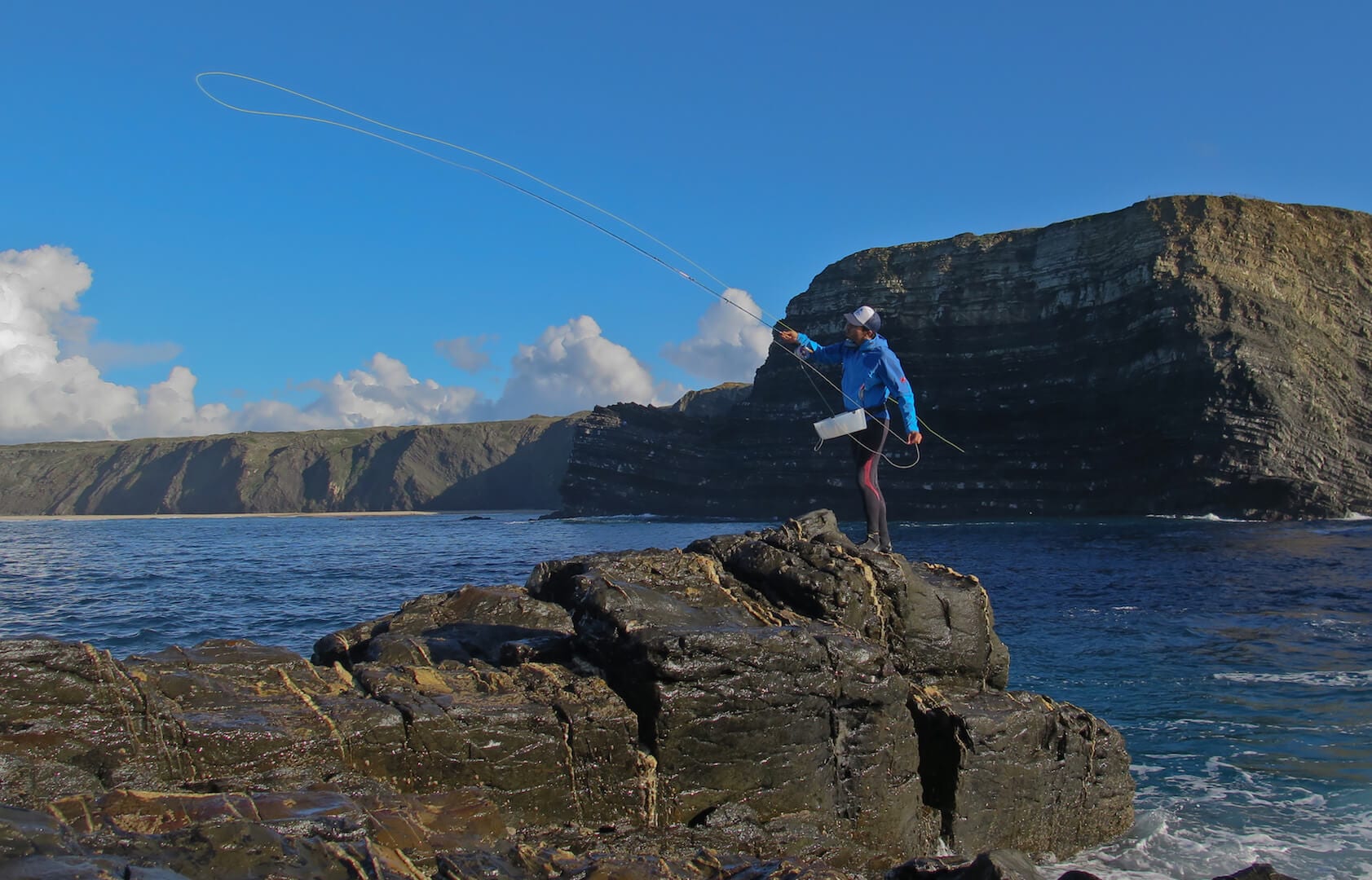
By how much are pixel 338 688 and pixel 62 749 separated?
181 centimetres

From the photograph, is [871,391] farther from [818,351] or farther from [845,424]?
Result: [818,351]

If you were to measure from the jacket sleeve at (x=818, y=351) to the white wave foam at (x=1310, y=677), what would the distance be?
7.71 m

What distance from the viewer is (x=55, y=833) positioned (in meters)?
4.29

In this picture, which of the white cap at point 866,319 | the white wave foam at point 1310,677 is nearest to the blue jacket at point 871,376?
the white cap at point 866,319

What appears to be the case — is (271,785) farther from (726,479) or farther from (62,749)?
(726,479)

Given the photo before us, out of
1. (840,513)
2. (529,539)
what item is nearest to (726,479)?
(840,513)

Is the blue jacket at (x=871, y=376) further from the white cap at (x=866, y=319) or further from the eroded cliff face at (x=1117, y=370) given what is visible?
the eroded cliff face at (x=1117, y=370)

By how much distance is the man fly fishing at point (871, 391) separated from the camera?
11.0 metres

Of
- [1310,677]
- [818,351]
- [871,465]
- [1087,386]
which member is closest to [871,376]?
[818,351]

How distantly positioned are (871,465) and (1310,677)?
784 centimetres

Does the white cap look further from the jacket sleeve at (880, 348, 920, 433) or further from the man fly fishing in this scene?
the jacket sleeve at (880, 348, 920, 433)

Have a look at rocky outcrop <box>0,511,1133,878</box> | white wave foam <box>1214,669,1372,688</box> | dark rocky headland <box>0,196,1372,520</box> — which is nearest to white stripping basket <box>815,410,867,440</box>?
rocky outcrop <box>0,511,1133,878</box>

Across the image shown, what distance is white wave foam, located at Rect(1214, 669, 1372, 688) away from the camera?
13.4m

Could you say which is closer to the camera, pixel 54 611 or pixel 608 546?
pixel 54 611
